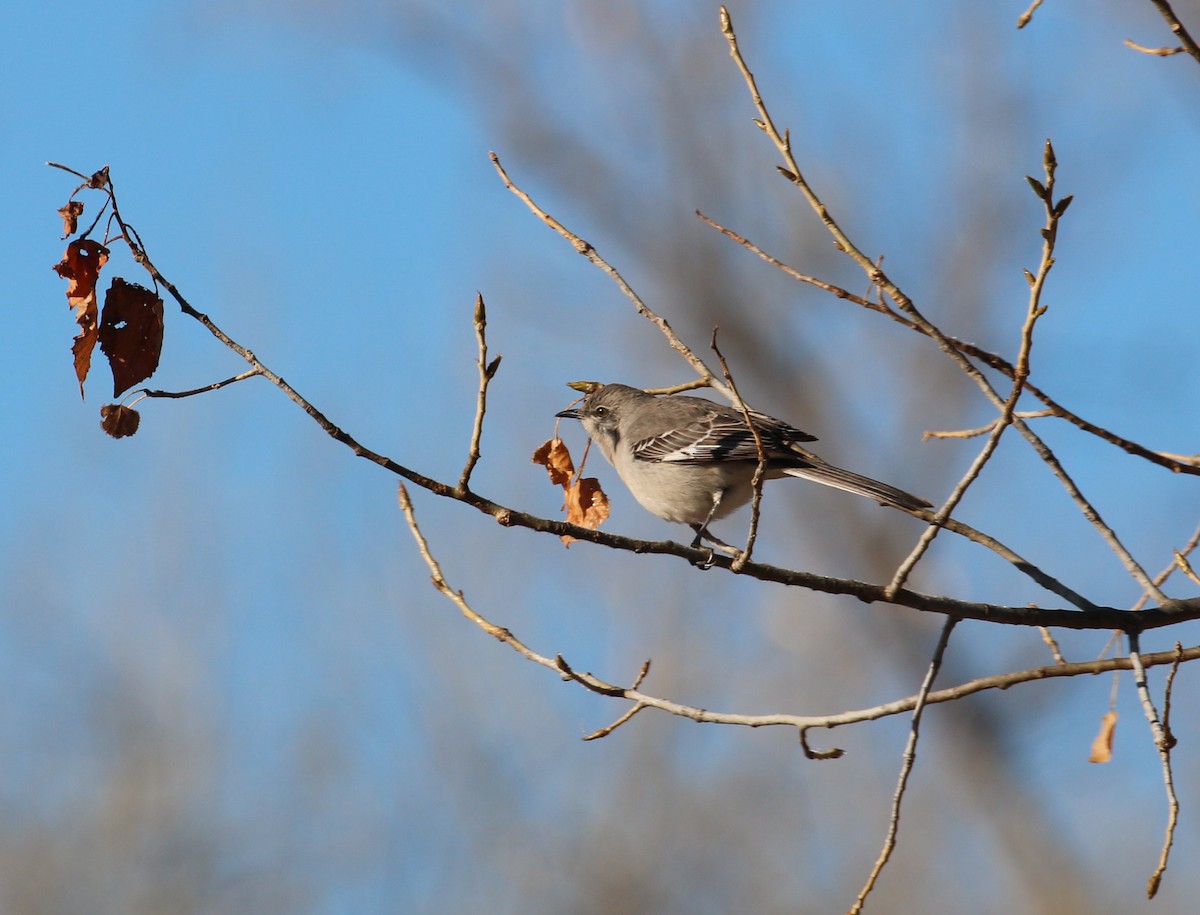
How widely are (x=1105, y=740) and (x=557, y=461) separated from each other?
1.82m

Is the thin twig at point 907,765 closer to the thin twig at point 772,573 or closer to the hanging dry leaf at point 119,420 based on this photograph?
the thin twig at point 772,573

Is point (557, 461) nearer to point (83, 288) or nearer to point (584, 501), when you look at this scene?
point (584, 501)

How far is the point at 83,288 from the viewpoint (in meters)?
3.14

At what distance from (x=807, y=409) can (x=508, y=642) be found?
30.4ft

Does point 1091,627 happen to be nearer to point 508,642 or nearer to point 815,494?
point 508,642

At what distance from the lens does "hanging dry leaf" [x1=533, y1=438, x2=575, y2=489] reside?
3932mm

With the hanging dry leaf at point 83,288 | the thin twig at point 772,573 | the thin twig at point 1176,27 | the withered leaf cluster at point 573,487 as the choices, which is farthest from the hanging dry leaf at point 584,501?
the thin twig at point 1176,27

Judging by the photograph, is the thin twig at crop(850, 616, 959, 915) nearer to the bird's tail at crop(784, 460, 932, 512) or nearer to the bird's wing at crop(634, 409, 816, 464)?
the bird's tail at crop(784, 460, 932, 512)

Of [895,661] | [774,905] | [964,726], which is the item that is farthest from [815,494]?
[774,905]

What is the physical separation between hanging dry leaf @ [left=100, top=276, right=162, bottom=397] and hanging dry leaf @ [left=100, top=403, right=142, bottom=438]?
9cm

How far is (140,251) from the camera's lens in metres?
3.13

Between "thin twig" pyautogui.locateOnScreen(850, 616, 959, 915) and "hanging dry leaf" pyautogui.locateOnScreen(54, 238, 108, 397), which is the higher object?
"hanging dry leaf" pyautogui.locateOnScreen(54, 238, 108, 397)

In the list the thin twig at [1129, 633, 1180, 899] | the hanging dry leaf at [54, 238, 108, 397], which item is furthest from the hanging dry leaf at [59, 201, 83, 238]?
the thin twig at [1129, 633, 1180, 899]

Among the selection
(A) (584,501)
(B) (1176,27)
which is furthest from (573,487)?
(B) (1176,27)
